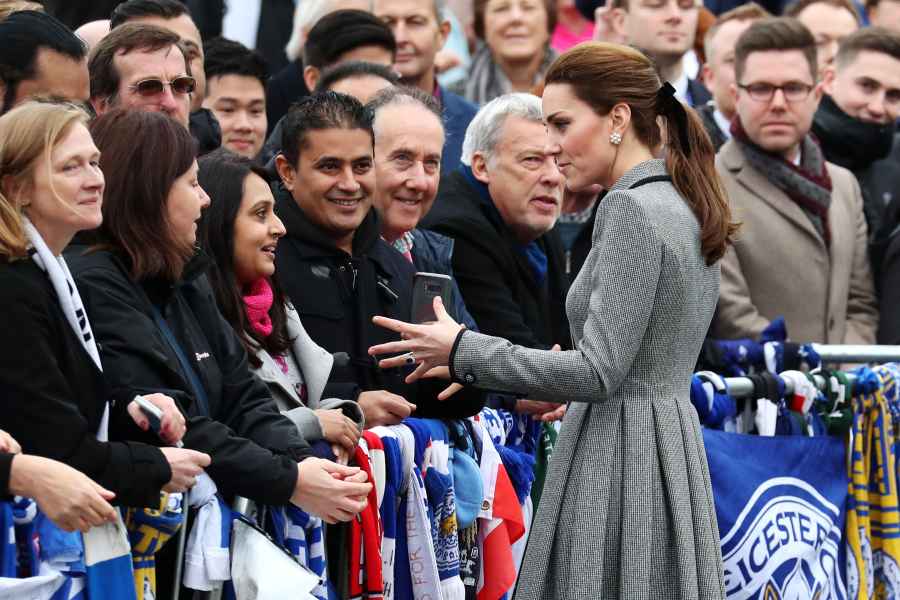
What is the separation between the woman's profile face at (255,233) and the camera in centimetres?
517

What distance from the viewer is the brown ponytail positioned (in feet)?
15.6

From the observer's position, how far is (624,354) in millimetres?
4598

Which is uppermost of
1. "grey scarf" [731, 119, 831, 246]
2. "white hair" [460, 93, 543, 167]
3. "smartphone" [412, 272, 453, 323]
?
"white hair" [460, 93, 543, 167]

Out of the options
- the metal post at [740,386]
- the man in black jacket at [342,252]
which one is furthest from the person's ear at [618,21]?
the man in black jacket at [342,252]

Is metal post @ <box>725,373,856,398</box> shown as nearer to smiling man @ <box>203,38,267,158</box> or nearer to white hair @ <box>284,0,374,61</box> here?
smiling man @ <box>203,38,267,158</box>

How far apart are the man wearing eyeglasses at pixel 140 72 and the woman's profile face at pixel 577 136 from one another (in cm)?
165

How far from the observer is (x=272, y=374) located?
505 centimetres

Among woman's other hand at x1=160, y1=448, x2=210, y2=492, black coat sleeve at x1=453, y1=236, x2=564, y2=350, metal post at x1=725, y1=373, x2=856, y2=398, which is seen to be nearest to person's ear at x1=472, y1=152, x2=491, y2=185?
black coat sleeve at x1=453, y1=236, x2=564, y2=350

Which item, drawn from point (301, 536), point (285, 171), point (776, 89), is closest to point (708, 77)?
point (776, 89)

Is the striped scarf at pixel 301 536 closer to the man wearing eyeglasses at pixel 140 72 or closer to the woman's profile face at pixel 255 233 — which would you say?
the woman's profile face at pixel 255 233

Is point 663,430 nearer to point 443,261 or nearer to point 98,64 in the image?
point 443,261

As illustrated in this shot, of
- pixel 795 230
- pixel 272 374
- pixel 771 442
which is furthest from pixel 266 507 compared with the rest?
pixel 795 230

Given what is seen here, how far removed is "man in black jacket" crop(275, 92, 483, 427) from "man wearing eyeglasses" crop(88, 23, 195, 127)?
42 centimetres

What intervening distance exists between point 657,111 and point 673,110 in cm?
5
